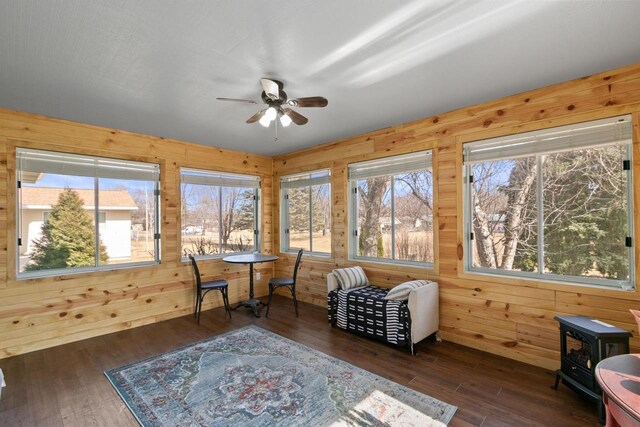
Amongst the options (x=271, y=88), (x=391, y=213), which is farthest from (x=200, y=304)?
(x=271, y=88)

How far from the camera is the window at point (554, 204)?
247cm

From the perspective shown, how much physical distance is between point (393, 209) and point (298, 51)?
2.52 m

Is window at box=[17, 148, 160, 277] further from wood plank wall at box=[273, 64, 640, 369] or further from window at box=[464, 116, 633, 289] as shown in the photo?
window at box=[464, 116, 633, 289]

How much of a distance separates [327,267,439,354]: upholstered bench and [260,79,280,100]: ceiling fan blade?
2.38 metres

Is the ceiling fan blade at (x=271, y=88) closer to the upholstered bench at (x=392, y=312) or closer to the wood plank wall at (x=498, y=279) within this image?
the wood plank wall at (x=498, y=279)

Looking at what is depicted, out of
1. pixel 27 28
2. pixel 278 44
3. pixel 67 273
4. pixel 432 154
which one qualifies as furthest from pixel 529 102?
pixel 67 273

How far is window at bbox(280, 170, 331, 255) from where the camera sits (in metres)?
4.89

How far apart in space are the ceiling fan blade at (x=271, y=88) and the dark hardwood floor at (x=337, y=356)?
104 inches

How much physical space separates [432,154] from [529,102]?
1044 mm

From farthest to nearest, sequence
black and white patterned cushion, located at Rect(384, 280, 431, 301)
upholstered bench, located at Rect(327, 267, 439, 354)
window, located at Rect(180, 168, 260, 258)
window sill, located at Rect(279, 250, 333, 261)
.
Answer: window sill, located at Rect(279, 250, 333, 261)
window, located at Rect(180, 168, 260, 258)
black and white patterned cushion, located at Rect(384, 280, 431, 301)
upholstered bench, located at Rect(327, 267, 439, 354)

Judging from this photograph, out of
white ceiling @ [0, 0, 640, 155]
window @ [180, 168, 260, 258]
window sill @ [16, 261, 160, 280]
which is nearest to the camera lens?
white ceiling @ [0, 0, 640, 155]

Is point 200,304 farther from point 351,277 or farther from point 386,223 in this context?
point 386,223

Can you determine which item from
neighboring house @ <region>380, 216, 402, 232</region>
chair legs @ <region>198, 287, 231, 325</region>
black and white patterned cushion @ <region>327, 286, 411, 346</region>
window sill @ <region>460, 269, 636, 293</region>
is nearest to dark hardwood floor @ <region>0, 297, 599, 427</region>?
black and white patterned cushion @ <region>327, 286, 411, 346</region>

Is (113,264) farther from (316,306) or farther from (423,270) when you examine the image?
(423,270)
